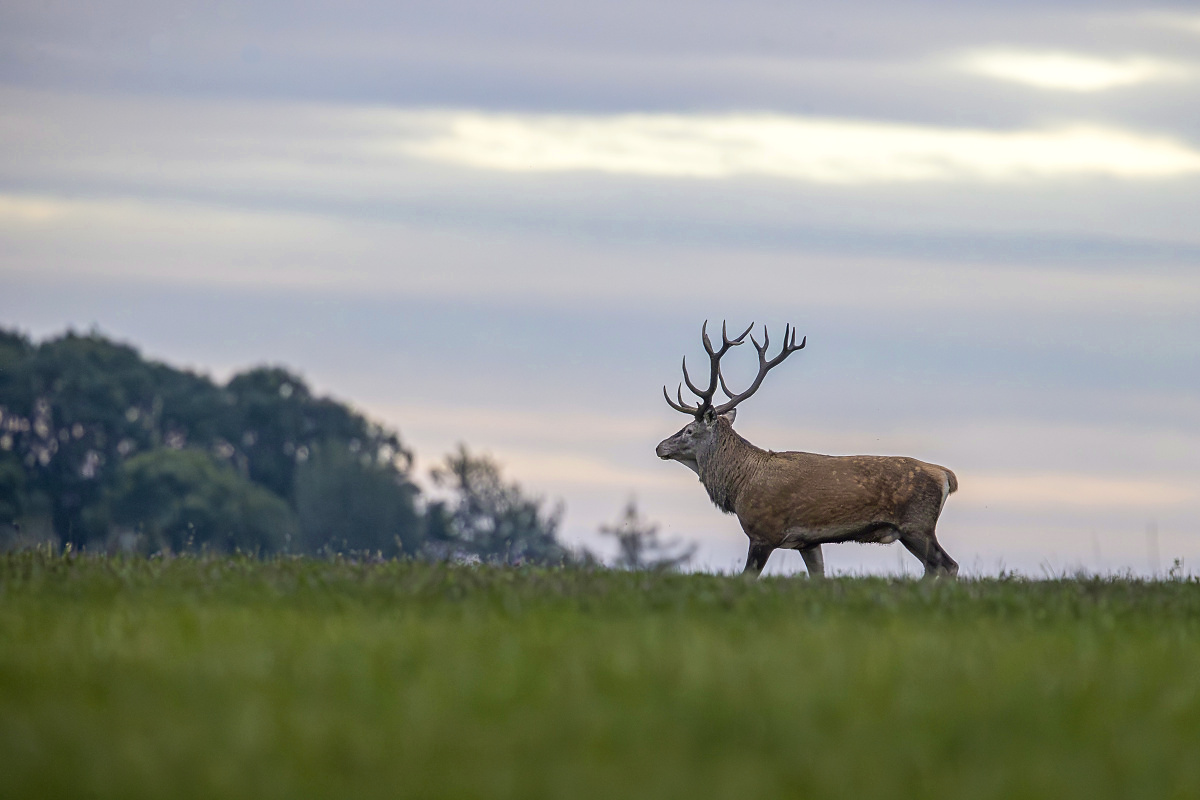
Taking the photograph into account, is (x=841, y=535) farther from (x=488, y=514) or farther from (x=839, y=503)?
(x=488, y=514)

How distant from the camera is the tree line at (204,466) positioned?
222ft

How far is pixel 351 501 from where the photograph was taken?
76.9 metres

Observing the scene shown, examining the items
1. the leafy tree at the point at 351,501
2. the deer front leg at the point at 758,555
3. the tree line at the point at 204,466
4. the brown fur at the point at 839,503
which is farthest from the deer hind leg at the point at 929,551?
the leafy tree at the point at 351,501

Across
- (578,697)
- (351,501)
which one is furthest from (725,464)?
(351,501)

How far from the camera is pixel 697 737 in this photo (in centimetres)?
642

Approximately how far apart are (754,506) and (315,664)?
10064 mm

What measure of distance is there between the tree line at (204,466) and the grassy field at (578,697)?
171 feet

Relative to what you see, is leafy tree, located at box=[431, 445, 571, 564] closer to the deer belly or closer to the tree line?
the tree line

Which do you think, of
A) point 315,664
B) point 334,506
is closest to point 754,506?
point 315,664

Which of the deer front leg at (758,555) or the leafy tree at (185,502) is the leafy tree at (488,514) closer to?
the leafy tree at (185,502)

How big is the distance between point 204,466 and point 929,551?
2233 inches

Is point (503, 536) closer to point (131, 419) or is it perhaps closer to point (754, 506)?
point (131, 419)

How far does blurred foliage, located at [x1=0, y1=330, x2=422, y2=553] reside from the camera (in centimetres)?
6781

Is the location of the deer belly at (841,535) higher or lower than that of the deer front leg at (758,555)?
higher
